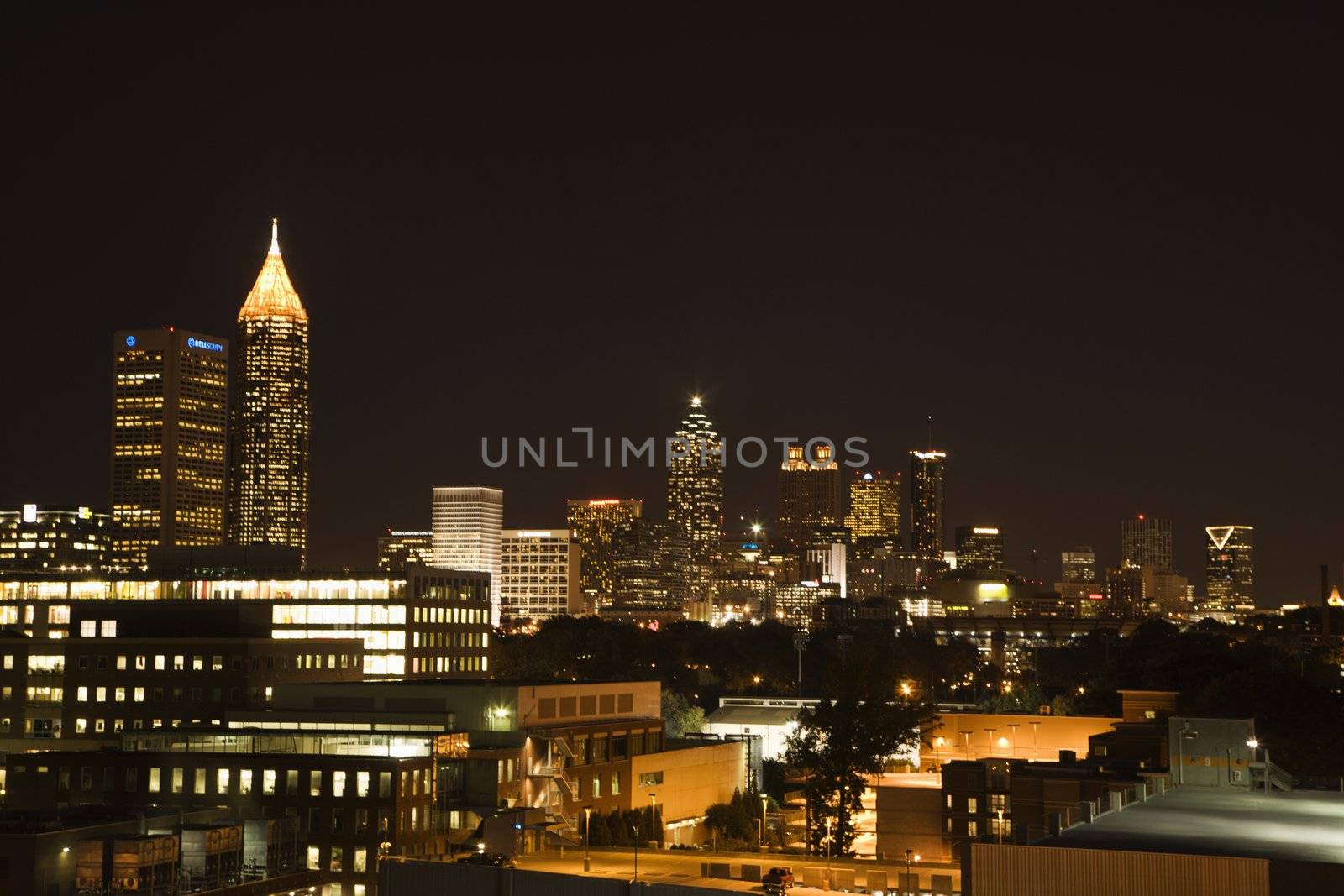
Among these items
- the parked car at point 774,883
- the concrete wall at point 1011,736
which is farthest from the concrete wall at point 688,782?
the parked car at point 774,883

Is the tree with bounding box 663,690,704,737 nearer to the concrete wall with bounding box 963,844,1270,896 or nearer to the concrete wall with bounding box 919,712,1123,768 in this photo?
the concrete wall with bounding box 919,712,1123,768

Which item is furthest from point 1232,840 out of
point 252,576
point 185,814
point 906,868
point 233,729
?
point 252,576

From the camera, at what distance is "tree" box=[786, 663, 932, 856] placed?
82625 millimetres

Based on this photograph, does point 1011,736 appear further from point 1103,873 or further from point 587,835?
point 1103,873

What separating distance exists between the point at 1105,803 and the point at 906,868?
81.3 feet

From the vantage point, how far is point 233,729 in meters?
86.8

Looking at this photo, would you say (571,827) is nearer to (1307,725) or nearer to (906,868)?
(906,868)

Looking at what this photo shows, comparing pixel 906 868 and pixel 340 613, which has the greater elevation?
pixel 340 613

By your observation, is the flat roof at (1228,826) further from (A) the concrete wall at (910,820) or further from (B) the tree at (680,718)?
(B) the tree at (680,718)

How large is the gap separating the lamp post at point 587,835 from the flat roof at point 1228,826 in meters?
22.1

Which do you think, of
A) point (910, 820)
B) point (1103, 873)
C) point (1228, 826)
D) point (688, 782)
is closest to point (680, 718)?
point (688, 782)

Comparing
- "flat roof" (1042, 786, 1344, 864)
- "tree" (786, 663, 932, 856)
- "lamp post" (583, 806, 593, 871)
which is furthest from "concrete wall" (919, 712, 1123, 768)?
"flat roof" (1042, 786, 1344, 864)

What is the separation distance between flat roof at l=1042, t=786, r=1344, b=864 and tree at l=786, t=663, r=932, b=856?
116ft

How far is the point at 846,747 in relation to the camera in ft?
275
